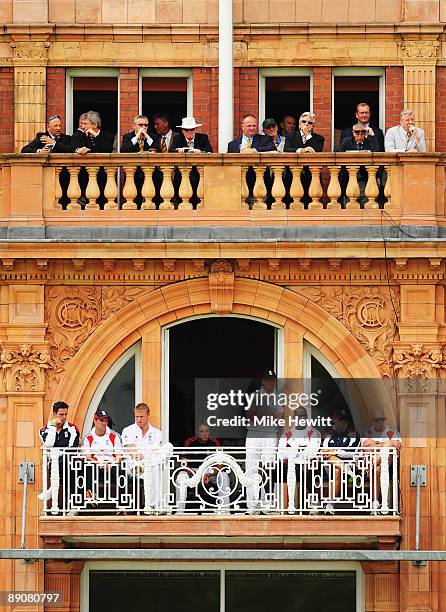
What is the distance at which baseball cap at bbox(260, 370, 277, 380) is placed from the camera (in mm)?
39812

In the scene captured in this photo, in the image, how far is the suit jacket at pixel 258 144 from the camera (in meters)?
39.7

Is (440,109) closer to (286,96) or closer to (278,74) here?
(286,96)

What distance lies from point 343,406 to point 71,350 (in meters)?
4.07

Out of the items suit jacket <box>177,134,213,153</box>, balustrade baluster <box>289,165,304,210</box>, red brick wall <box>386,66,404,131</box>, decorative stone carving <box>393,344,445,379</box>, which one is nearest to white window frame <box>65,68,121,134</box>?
suit jacket <box>177,134,213,153</box>

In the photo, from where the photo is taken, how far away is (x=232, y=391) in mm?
39656

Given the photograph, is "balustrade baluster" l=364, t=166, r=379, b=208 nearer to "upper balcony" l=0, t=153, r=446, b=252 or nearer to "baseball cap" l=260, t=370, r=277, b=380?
"upper balcony" l=0, t=153, r=446, b=252

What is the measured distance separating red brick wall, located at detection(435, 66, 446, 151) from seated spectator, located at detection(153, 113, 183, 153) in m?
3.96

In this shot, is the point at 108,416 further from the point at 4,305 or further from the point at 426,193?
the point at 426,193

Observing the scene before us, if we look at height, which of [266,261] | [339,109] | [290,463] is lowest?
[290,463]

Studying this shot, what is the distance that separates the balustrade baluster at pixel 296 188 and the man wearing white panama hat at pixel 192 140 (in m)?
1.43

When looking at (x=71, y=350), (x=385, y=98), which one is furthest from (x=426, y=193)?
(x=71, y=350)

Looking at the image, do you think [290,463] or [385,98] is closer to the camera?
[290,463]

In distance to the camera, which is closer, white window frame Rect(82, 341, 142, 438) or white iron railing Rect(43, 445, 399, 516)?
white iron railing Rect(43, 445, 399, 516)

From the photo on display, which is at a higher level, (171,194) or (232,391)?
(171,194)
